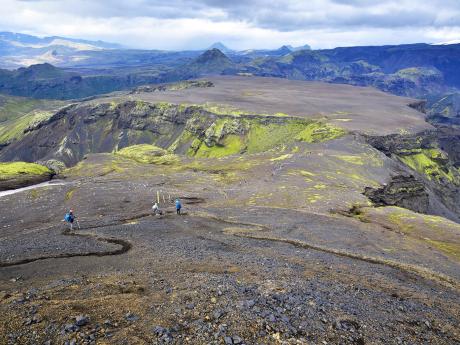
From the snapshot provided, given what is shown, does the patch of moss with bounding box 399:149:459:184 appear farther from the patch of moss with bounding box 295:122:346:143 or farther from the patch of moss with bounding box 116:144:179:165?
the patch of moss with bounding box 116:144:179:165

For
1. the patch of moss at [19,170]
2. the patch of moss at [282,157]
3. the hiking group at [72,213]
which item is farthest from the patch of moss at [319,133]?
the hiking group at [72,213]

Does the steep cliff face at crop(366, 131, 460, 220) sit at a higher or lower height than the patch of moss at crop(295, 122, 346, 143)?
→ lower

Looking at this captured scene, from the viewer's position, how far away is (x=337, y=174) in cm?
11238

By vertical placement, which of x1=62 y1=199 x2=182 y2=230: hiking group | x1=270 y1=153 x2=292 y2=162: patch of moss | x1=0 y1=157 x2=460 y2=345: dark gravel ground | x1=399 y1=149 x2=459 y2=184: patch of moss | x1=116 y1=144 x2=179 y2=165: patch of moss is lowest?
x1=399 y1=149 x2=459 y2=184: patch of moss

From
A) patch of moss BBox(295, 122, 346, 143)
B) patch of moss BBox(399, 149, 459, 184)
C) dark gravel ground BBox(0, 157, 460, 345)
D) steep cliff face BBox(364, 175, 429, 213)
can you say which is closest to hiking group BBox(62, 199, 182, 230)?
dark gravel ground BBox(0, 157, 460, 345)

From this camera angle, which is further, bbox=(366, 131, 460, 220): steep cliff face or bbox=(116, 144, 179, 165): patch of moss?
bbox=(366, 131, 460, 220): steep cliff face

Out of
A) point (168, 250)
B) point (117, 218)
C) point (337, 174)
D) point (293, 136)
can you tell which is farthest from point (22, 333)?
point (293, 136)

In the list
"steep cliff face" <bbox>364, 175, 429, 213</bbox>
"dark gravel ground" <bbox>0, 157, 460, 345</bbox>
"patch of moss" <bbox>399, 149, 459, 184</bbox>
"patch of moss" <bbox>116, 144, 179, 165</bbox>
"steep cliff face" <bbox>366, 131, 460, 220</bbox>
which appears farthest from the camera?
"patch of moss" <bbox>399, 149, 459, 184</bbox>

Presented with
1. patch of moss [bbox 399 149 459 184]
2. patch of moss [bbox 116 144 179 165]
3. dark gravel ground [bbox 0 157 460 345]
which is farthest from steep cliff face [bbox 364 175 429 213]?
patch of moss [bbox 116 144 179 165]

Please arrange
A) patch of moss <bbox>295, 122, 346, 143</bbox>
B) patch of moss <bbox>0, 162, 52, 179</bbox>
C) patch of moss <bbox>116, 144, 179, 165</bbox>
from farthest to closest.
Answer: patch of moss <bbox>295, 122, 346, 143</bbox> → patch of moss <bbox>116, 144, 179, 165</bbox> → patch of moss <bbox>0, 162, 52, 179</bbox>

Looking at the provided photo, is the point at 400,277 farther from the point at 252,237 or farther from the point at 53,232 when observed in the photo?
the point at 53,232

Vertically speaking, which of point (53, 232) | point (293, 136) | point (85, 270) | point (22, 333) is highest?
point (22, 333)

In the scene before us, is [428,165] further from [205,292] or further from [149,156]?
[205,292]

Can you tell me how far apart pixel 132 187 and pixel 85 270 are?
56985mm
